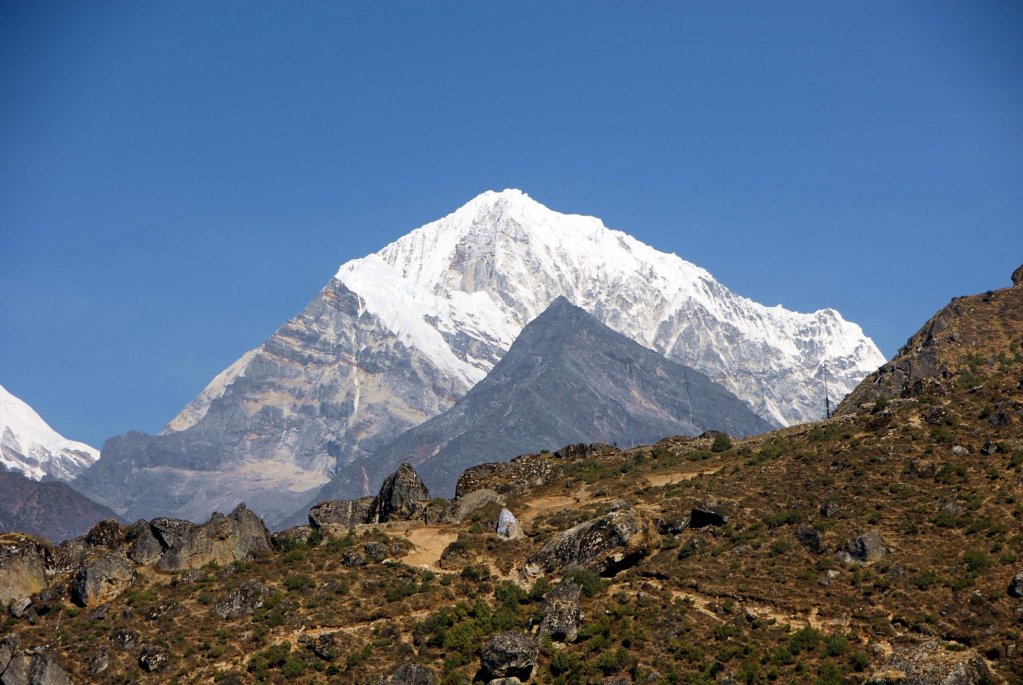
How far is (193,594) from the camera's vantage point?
93812 millimetres

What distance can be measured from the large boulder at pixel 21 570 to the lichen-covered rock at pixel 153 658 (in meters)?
13.5

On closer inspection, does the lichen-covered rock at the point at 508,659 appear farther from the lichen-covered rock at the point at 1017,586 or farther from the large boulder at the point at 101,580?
the large boulder at the point at 101,580

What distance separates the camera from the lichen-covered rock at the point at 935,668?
224 feet

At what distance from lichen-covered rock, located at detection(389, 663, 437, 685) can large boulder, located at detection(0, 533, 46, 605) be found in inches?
1183

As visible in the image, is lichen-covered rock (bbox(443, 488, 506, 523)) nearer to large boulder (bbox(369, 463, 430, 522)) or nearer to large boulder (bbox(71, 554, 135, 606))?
large boulder (bbox(369, 463, 430, 522))

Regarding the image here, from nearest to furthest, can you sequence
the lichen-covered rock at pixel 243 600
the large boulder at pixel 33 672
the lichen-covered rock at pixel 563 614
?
1. the large boulder at pixel 33 672
2. the lichen-covered rock at pixel 563 614
3. the lichen-covered rock at pixel 243 600

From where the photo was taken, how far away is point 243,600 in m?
91.7

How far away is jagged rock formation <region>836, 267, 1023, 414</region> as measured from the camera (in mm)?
138000

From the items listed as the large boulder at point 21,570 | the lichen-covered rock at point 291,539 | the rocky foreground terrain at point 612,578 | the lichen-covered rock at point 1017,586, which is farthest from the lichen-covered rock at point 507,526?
the lichen-covered rock at point 1017,586

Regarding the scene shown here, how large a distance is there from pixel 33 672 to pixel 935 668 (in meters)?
51.1

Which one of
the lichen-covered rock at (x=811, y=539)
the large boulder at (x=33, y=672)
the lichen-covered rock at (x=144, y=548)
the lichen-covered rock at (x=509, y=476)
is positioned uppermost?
the lichen-covered rock at (x=509, y=476)

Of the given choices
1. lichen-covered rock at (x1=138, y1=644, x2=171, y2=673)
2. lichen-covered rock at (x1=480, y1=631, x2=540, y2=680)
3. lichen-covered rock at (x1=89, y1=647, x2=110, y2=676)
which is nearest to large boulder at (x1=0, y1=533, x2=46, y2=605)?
lichen-covered rock at (x1=89, y1=647, x2=110, y2=676)

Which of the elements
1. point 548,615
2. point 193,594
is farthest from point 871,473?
point 193,594

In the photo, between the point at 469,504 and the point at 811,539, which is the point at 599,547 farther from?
the point at 469,504
